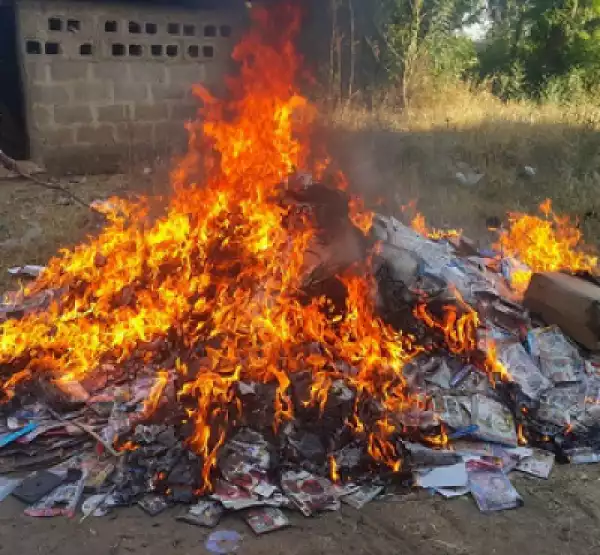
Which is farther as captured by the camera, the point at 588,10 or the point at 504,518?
the point at 588,10

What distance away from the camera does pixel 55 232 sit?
7.46 m

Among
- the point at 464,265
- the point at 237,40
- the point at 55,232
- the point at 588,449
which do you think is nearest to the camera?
the point at 588,449

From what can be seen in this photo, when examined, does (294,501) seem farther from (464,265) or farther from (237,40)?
(237,40)

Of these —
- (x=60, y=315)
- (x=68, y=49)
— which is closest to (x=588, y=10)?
(x=68, y=49)

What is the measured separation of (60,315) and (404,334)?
271cm

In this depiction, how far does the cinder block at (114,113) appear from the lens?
9.62 m

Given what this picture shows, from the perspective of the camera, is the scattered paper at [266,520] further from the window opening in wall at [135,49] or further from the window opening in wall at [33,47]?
the window opening in wall at [135,49]

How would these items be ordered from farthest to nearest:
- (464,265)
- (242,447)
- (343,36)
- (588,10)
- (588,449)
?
1. (588,10)
2. (343,36)
3. (464,265)
4. (588,449)
5. (242,447)

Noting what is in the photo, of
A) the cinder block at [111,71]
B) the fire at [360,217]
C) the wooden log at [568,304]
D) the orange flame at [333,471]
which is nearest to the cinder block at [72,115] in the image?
the cinder block at [111,71]

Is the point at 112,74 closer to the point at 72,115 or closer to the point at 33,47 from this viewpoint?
the point at 72,115

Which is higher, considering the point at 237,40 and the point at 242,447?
the point at 237,40

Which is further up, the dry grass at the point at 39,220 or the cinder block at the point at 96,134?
the cinder block at the point at 96,134

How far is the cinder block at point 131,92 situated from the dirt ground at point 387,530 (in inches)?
292

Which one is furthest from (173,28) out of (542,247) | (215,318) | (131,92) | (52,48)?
(215,318)
